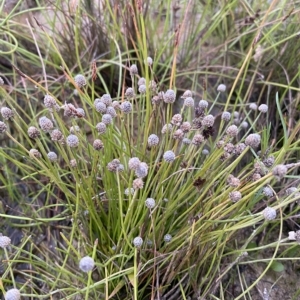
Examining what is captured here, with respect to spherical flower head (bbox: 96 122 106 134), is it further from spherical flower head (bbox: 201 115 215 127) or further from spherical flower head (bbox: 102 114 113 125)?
spherical flower head (bbox: 201 115 215 127)

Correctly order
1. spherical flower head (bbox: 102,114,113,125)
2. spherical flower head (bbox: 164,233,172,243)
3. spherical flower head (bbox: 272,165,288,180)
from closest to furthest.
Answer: spherical flower head (bbox: 272,165,288,180) < spherical flower head (bbox: 102,114,113,125) < spherical flower head (bbox: 164,233,172,243)

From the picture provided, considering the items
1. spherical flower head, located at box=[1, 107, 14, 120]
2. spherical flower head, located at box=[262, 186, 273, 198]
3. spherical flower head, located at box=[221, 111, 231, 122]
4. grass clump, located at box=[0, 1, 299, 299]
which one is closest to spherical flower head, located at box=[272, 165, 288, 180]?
grass clump, located at box=[0, 1, 299, 299]

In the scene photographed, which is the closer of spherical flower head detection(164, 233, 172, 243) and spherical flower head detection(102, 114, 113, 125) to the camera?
spherical flower head detection(102, 114, 113, 125)

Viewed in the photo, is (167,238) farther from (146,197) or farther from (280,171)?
(280,171)

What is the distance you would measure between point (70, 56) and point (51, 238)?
59 cm

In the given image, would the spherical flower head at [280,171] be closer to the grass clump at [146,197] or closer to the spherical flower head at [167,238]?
the grass clump at [146,197]

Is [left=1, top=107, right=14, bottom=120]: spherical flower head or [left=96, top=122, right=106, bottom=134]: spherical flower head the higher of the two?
[left=1, top=107, right=14, bottom=120]: spherical flower head

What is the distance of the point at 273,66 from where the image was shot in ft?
4.29

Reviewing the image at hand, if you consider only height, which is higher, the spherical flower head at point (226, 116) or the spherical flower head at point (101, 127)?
the spherical flower head at point (101, 127)

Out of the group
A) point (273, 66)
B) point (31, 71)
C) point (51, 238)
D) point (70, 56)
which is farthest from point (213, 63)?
point (51, 238)

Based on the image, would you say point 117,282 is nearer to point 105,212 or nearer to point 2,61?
point 105,212

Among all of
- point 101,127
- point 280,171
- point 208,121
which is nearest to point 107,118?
point 101,127

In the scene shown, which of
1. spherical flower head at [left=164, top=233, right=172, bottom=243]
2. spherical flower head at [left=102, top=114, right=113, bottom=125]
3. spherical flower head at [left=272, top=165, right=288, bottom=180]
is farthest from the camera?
spherical flower head at [left=164, top=233, right=172, bottom=243]

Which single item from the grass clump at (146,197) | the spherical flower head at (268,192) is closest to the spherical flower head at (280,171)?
the grass clump at (146,197)
